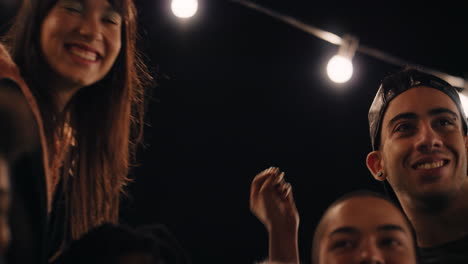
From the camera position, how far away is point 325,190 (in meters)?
4.04

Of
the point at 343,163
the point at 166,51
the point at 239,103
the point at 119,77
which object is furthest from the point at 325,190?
the point at 119,77

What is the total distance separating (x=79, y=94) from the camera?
1.41m

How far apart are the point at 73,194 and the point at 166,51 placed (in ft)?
8.26

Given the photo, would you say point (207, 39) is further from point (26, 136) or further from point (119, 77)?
point (26, 136)

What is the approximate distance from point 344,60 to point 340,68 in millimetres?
46

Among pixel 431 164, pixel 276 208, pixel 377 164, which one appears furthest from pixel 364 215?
pixel 377 164

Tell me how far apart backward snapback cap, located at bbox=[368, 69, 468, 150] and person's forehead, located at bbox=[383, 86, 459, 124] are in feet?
0.06

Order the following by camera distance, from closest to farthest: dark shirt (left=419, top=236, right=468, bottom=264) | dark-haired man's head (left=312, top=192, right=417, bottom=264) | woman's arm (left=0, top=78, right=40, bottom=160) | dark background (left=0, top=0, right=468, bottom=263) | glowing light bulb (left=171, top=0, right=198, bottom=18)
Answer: woman's arm (left=0, top=78, right=40, bottom=160) → dark-haired man's head (left=312, top=192, right=417, bottom=264) → dark shirt (left=419, top=236, right=468, bottom=264) → glowing light bulb (left=171, top=0, right=198, bottom=18) → dark background (left=0, top=0, right=468, bottom=263)

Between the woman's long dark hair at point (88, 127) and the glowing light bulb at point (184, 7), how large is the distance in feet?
4.79

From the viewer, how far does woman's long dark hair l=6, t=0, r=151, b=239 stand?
1.28 metres

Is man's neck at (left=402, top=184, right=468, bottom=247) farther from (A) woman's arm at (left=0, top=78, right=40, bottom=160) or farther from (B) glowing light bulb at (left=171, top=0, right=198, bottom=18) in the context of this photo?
(B) glowing light bulb at (left=171, top=0, right=198, bottom=18)

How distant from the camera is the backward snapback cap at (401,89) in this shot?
1.52 meters

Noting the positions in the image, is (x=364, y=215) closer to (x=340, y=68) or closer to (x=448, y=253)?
(x=448, y=253)

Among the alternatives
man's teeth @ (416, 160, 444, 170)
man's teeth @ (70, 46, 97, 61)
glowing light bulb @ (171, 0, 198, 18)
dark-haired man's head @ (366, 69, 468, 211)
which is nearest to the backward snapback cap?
dark-haired man's head @ (366, 69, 468, 211)
